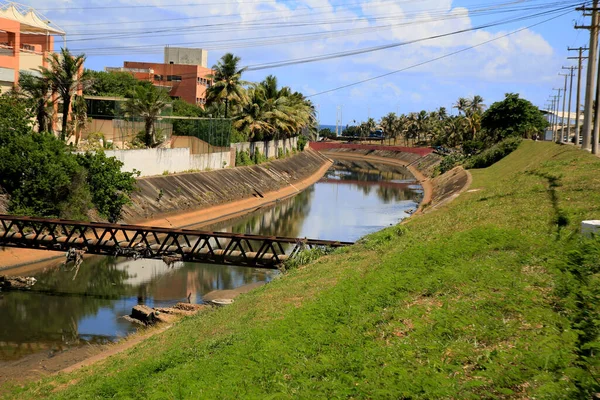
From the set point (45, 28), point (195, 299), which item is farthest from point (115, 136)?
point (195, 299)

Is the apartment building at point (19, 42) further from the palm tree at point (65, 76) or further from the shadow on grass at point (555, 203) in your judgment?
the shadow on grass at point (555, 203)

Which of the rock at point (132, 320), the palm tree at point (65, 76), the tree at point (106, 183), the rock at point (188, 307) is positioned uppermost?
the palm tree at point (65, 76)

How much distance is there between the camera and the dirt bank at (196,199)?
38.2 m

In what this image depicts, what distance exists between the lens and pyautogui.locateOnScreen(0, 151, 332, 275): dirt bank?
38.2 metres

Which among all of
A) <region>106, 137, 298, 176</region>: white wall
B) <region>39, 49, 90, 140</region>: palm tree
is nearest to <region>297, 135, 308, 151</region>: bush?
<region>106, 137, 298, 176</region>: white wall

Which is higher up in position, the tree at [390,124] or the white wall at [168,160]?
the tree at [390,124]

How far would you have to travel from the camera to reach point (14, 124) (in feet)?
142

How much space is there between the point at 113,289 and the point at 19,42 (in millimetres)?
37747

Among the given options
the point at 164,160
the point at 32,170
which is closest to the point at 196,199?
the point at 164,160

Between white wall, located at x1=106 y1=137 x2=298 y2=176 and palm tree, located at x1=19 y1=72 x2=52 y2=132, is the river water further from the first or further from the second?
palm tree, located at x1=19 y1=72 x2=52 y2=132

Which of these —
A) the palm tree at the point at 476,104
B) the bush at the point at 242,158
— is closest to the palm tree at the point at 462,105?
the palm tree at the point at 476,104

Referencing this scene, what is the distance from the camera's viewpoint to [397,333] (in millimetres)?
13438

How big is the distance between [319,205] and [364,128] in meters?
122

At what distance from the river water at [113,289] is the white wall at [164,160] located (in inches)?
319
